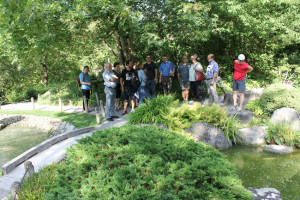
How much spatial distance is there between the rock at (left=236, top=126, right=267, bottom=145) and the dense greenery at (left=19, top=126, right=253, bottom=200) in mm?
3825

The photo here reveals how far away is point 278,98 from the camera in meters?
7.40

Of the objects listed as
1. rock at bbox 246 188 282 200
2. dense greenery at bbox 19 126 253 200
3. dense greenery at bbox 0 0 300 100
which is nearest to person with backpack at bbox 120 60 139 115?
dense greenery at bbox 0 0 300 100

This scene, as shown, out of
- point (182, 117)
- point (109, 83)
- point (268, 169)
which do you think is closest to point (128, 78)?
point (109, 83)

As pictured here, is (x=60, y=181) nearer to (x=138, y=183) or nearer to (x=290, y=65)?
(x=138, y=183)

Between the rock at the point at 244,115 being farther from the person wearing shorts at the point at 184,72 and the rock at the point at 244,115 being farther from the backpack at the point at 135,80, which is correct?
the backpack at the point at 135,80

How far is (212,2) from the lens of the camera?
1008 centimetres

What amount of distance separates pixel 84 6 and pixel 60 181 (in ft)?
20.2

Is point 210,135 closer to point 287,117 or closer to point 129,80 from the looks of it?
point 287,117

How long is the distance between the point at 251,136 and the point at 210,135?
119 centimetres

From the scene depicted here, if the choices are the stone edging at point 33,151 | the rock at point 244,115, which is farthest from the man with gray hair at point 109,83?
the rock at point 244,115

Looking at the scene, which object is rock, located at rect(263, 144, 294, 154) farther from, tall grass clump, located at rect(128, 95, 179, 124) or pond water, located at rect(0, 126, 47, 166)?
pond water, located at rect(0, 126, 47, 166)

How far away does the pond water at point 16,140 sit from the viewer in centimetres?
794

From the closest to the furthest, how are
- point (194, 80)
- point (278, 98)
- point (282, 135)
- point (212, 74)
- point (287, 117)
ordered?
point (282, 135)
point (287, 117)
point (278, 98)
point (212, 74)
point (194, 80)

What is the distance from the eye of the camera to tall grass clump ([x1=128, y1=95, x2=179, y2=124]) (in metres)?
6.97
